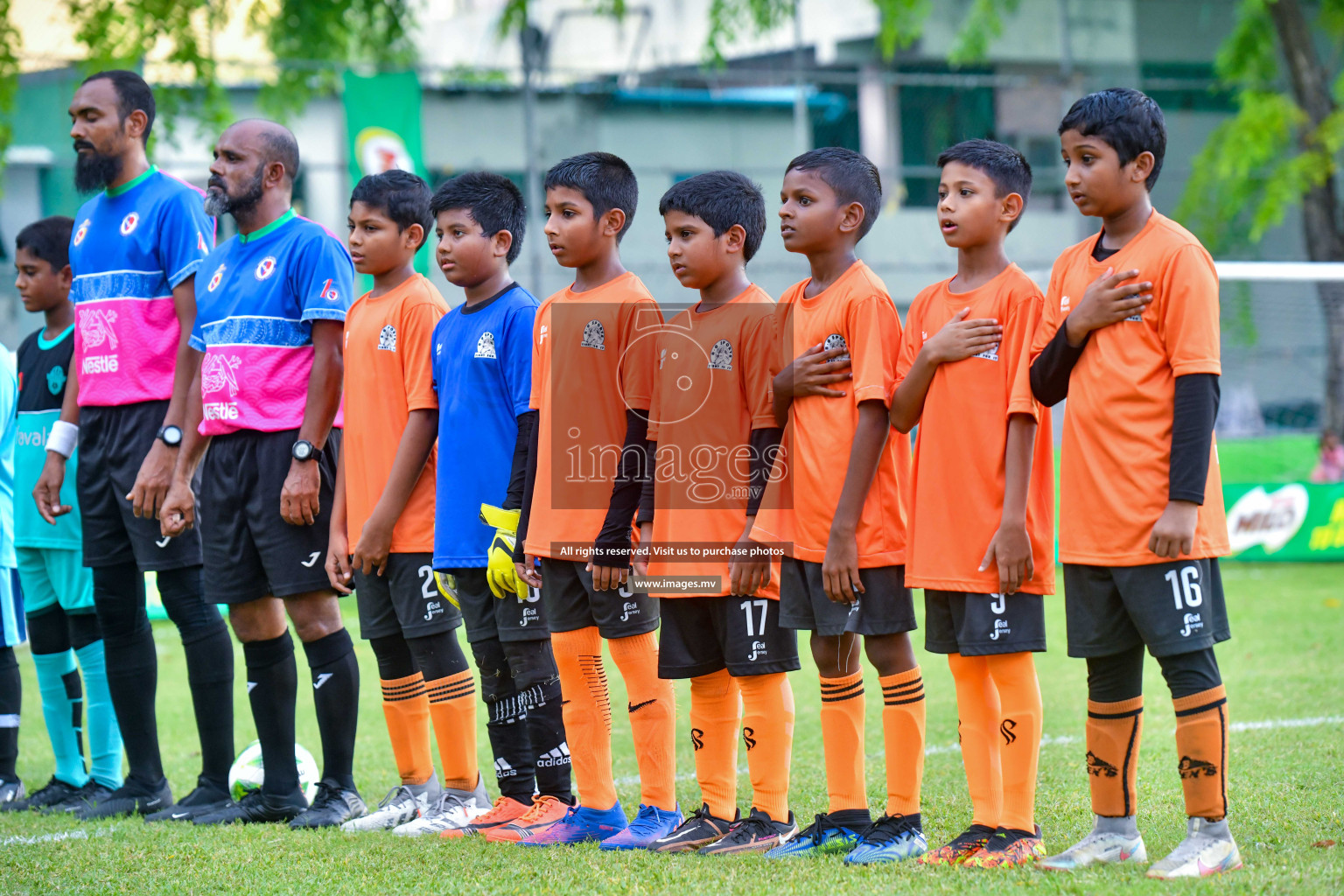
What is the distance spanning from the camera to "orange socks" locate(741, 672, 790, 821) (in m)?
4.19

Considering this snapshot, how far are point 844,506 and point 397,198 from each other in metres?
2.14

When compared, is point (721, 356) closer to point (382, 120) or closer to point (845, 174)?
point (845, 174)

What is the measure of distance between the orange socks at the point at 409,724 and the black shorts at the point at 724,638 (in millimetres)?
1177

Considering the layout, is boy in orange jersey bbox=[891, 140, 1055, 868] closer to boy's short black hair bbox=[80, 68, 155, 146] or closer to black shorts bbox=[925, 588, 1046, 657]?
black shorts bbox=[925, 588, 1046, 657]

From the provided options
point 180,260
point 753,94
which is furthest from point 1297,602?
point 753,94

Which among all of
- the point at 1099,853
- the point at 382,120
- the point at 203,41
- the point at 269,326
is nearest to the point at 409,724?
the point at 269,326

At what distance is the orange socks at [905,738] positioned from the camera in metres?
4.02

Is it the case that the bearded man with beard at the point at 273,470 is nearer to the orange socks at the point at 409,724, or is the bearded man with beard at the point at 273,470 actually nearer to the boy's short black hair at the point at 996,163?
the orange socks at the point at 409,724

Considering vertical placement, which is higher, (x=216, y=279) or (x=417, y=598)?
(x=216, y=279)

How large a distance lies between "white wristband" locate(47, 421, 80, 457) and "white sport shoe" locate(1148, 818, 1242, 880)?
4.41 meters

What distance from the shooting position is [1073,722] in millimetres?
6535

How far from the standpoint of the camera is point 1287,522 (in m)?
13.1

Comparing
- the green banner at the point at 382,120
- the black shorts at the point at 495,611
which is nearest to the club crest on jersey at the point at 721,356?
the black shorts at the point at 495,611

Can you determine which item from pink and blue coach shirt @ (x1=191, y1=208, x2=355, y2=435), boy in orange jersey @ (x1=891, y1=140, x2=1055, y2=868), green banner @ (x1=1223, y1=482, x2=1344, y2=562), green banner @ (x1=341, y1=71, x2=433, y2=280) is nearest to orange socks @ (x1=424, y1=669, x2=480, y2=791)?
pink and blue coach shirt @ (x1=191, y1=208, x2=355, y2=435)
